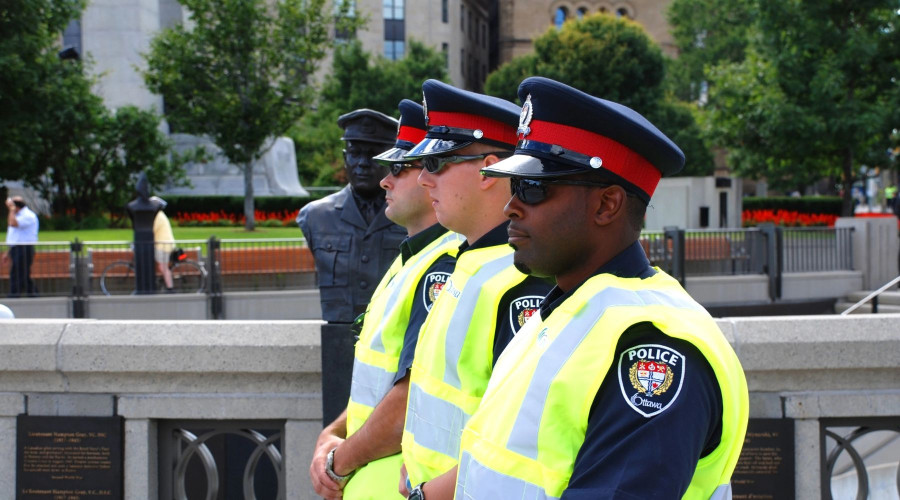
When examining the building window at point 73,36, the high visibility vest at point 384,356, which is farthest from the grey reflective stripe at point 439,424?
the building window at point 73,36

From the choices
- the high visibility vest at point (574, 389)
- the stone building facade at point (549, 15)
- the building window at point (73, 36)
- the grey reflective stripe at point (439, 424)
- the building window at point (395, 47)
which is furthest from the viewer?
the stone building facade at point (549, 15)

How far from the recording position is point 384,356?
118 inches

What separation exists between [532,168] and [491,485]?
2.08ft

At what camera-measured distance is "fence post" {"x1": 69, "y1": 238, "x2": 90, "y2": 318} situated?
581 inches

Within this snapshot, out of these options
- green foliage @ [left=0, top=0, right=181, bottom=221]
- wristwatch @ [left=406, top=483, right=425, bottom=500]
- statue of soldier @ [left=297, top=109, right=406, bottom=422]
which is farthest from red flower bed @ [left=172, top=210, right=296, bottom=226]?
wristwatch @ [left=406, top=483, right=425, bottom=500]

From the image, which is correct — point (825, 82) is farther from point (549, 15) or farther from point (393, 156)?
point (549, 15)

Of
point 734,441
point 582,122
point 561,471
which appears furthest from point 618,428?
point 582,122

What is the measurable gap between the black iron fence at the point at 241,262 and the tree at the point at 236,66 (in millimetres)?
10280

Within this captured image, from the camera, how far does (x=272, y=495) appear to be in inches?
212

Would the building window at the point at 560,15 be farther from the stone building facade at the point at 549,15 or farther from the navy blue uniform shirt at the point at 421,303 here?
the navy blue uniform shirt at the point at 421,303

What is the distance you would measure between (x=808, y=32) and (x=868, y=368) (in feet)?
77.2

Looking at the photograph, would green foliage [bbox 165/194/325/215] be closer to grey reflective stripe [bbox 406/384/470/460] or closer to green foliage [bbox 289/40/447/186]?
green foliage [bbox 289/40/447/186]

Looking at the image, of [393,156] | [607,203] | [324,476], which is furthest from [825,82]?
[607,203]

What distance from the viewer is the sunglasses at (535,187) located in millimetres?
1887
